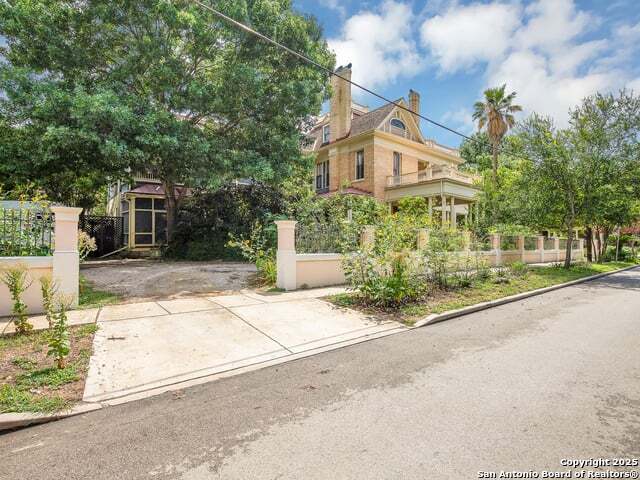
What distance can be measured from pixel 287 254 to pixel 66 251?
4641 mm

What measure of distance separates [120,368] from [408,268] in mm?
6119

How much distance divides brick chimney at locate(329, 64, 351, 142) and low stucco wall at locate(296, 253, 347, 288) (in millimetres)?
17440

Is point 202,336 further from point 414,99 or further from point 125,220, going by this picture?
point 414,99

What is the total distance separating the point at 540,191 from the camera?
16.5 metres

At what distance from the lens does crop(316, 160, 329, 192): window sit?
2677cm

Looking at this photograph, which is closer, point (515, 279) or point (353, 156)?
point (515, 279)

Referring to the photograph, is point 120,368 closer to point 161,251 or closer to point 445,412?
point 445,412

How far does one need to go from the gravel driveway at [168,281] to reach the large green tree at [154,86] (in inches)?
141

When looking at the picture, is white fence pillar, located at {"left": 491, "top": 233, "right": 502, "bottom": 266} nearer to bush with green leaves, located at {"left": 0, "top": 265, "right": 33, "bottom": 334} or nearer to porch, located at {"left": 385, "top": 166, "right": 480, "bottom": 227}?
porch, located at {"left": 385, "top": 166, "right": 480, "bottom": 227}

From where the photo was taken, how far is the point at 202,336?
5340 millimetres

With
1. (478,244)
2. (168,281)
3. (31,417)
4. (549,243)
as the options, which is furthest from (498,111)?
(31,417)

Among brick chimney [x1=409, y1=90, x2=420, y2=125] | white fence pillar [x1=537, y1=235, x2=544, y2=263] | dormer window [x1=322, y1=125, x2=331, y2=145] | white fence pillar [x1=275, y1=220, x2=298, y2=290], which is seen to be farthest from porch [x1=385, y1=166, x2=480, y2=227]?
white fence pillar [x1=275, y1=220, x2=298, y2=290]

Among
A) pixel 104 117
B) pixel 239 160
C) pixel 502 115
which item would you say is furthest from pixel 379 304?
pixel 502 115

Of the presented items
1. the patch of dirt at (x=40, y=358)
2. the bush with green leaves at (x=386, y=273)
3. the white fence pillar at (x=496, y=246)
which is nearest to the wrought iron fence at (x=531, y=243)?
the white fence pillar at (x=496, y=246)
